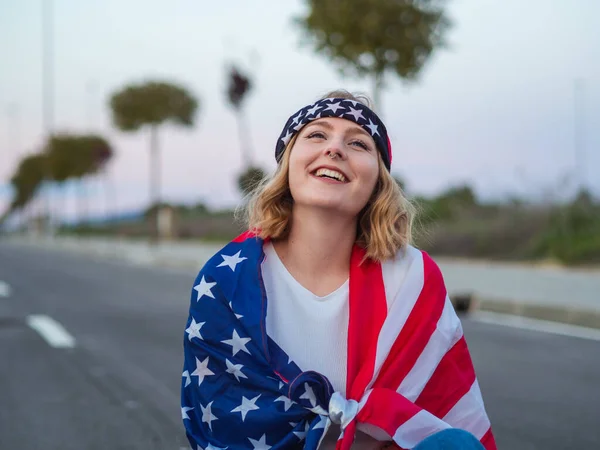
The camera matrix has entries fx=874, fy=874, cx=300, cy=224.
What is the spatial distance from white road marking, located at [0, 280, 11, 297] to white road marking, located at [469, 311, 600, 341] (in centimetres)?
768

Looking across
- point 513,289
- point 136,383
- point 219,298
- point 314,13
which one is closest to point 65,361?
point 136,383

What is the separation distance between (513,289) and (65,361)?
7790mm

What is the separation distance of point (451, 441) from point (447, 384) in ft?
1.17

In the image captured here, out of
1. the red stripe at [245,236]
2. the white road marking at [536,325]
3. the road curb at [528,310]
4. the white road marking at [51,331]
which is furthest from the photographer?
the road curb at [528,310]

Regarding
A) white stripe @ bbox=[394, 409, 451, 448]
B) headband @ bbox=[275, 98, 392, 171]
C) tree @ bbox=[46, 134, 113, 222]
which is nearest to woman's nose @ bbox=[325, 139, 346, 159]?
headband @ bbox=[275, 98, 392, 171]

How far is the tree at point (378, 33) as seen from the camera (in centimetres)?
1670

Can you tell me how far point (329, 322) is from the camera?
2.69m

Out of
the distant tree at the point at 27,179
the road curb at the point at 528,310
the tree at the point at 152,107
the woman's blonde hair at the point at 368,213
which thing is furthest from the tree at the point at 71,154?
the woman's blonde hair at the point at 368,213

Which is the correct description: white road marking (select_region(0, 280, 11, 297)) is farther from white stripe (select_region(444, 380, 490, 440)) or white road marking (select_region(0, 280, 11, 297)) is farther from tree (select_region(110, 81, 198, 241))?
tree (select_region(110, 81, 198, 241))

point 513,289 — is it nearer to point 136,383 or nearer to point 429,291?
point 136,383

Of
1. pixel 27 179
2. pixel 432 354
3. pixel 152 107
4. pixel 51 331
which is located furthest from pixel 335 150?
pixel 27 179

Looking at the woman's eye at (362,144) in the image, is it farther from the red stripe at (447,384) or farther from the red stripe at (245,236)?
the red stripe at (447,384)

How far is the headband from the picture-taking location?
2840 millimetres

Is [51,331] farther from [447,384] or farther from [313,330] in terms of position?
[447,384]
